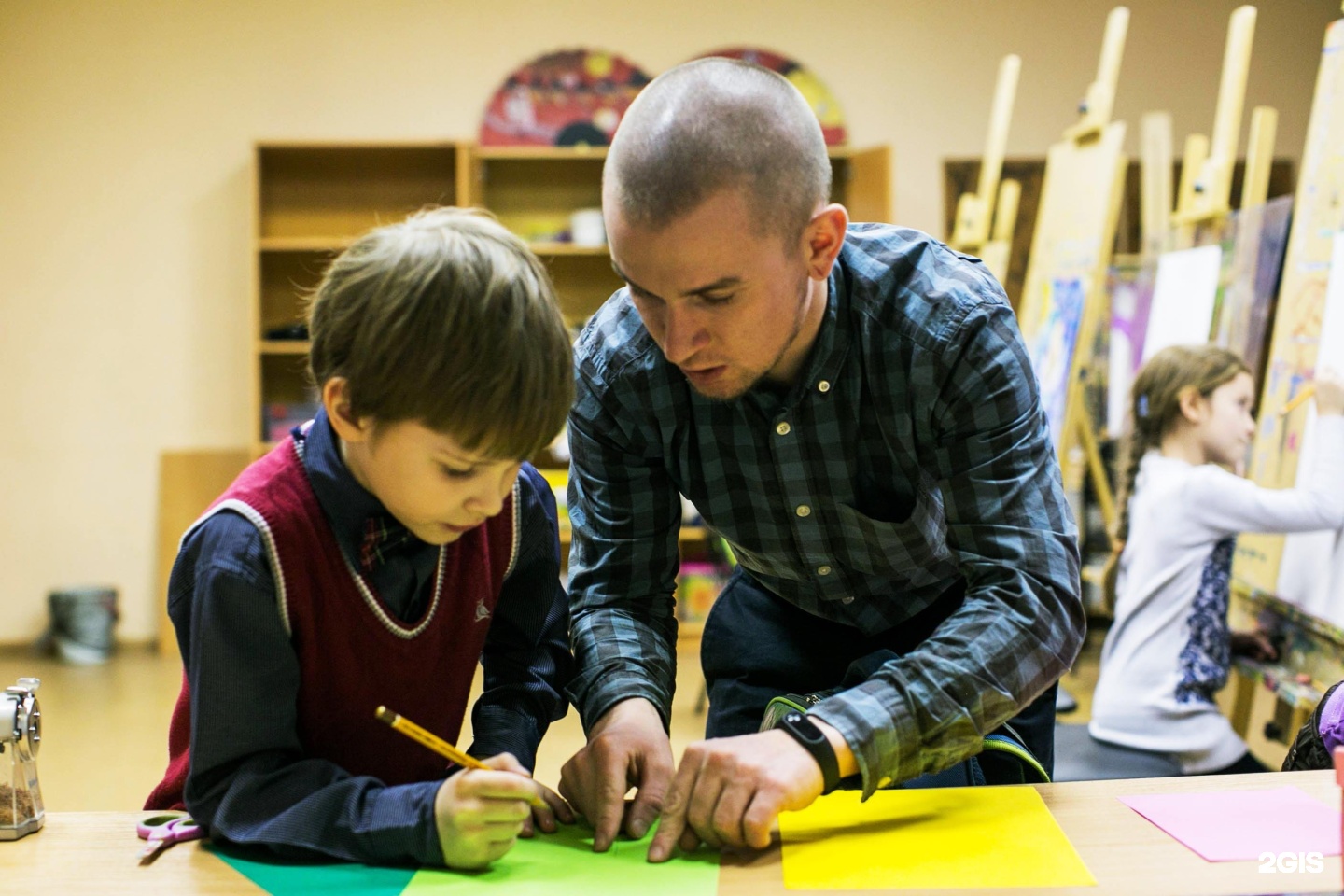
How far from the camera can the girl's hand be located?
8.98 ft

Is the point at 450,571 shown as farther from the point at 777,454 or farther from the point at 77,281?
the point at 77,281

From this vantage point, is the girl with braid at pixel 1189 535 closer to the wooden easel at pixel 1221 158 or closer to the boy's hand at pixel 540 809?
the wooden easel at pixel 1221 158

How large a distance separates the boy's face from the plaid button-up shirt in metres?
0.34

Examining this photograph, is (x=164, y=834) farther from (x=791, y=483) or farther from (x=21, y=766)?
(x=791, y=483)

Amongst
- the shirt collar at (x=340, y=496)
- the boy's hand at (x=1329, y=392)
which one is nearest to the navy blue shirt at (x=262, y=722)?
the shirt collar at (x=340, y=496)

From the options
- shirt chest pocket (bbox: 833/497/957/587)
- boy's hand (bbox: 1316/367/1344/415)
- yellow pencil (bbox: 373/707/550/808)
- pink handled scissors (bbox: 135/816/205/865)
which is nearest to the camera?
yellow pencil (bbox: 373/707/550/808)

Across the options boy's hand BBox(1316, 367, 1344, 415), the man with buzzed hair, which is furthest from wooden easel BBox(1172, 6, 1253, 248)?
the man with buzzed hair

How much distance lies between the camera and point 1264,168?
3.23m

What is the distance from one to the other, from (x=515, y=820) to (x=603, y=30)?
5.02m

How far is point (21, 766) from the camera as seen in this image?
1145 millimetres

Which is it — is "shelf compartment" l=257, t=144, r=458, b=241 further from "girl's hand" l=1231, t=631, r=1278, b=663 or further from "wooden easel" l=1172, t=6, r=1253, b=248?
"girl's hand" l=1231, t=631, r=1278, b=663

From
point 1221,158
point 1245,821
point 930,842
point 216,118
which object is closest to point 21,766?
point 930,842

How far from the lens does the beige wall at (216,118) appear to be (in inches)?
214

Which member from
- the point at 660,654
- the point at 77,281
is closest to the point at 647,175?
the point at 660,654
